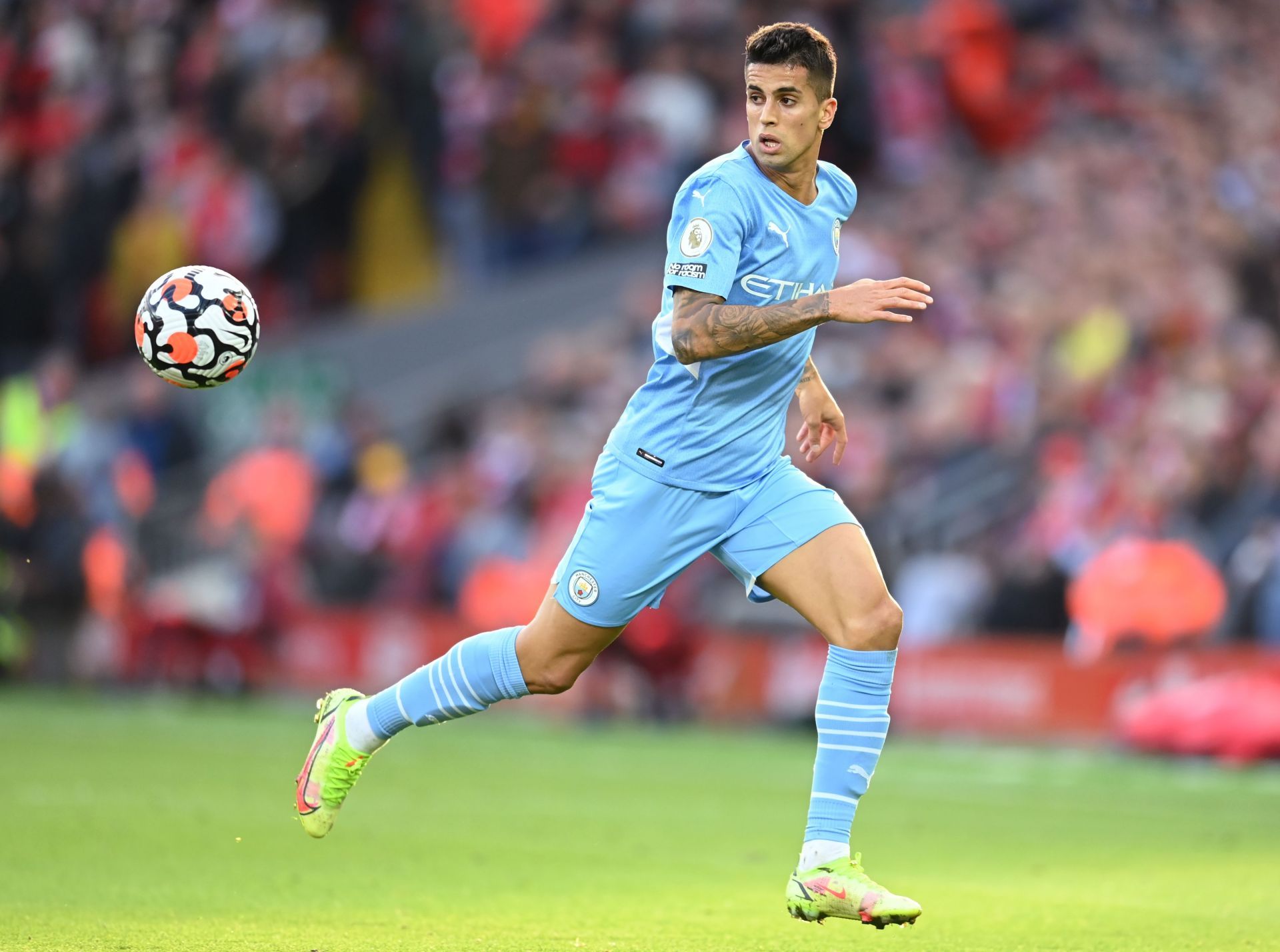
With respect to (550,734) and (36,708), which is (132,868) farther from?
(36,708)

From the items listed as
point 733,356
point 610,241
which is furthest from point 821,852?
point 610,241

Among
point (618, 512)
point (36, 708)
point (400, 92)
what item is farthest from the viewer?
point (400, 92)

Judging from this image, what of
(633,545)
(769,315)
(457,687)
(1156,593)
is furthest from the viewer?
→ (1156,593)

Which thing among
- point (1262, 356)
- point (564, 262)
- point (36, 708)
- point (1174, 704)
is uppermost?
point (564, 262)

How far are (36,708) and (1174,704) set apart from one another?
29.6 feet

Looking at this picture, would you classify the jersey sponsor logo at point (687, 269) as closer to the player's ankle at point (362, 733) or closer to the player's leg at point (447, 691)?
the player's leg at point (447, 691)

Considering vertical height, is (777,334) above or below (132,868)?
above

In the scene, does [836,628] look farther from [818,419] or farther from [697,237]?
[697,237]

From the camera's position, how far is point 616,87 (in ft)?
71.6

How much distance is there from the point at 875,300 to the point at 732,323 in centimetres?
42

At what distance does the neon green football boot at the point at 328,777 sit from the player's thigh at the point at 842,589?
155 centimetres

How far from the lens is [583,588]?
246 inches

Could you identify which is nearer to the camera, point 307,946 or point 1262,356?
point 307,946

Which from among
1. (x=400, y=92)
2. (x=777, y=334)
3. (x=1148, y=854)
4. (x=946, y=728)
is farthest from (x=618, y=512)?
(x=400, y=92)
